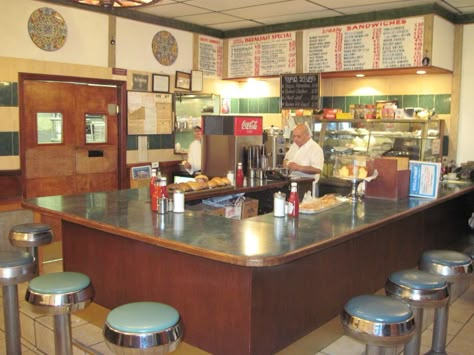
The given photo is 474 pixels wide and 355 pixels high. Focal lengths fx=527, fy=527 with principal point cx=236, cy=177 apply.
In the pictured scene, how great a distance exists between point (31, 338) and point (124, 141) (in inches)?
133

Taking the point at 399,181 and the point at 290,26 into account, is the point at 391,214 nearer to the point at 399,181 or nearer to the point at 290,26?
the point at 399,181

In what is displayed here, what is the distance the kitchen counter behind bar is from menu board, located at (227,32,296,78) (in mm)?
3827

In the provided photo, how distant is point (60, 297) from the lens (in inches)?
105

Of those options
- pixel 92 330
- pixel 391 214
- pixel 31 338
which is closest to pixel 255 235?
pixel 391 214

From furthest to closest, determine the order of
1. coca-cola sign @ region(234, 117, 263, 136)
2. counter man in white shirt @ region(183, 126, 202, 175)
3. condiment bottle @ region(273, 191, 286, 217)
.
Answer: counter man in white shirt @ region(183, 126, 202, 175), coca-cola sign @ region(234, 117, 263, 136), condiment bottle @ region(273, 191, 286, 217)

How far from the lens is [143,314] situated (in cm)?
232

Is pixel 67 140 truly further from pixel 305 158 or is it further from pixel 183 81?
pixel 305 158

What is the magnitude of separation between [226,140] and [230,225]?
7.60ft

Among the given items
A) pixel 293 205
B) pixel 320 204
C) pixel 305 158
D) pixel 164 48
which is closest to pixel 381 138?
pixel 305 158

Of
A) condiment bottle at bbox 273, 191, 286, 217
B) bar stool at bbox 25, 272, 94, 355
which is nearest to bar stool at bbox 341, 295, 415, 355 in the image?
condiment bottle at bbox 273, 191, 286, 217

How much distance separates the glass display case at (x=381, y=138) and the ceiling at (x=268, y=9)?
1368 mm

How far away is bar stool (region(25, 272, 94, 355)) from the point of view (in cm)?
268

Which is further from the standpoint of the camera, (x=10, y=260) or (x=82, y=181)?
(x=82, y=181)

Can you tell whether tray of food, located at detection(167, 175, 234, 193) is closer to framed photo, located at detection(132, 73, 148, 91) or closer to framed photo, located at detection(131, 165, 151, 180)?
framed photo, located at detection(131, 165, 151, 180)
